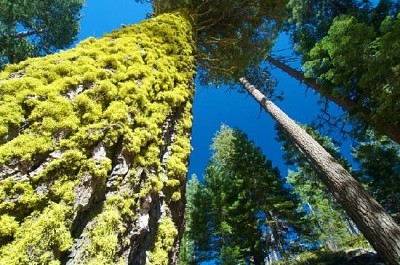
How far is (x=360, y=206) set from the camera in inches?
226

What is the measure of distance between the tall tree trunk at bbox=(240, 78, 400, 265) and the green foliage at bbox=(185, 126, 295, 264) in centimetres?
719

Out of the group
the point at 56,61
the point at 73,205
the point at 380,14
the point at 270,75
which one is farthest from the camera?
the point at 270,75

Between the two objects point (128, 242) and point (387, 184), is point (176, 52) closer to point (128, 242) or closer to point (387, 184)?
point (128, 242)

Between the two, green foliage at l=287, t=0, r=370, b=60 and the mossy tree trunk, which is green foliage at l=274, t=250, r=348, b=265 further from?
the mossy tree trunk

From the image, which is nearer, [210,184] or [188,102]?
[188,102]

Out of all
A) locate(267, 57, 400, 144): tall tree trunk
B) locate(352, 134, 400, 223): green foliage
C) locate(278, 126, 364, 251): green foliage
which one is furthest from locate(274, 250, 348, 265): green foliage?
locate(267, 57, 400, 144): tall tree trunk

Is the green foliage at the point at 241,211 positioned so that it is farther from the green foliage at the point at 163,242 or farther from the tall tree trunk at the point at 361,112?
the green foliage at the point at 163,242

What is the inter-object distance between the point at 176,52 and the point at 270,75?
1129 centimetres

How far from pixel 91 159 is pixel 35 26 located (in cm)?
1083

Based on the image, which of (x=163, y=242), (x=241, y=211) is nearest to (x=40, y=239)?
(x=163, y=242)

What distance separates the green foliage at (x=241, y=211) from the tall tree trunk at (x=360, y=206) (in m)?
7.19

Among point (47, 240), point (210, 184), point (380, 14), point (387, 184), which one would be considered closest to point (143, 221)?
point (47, 240)

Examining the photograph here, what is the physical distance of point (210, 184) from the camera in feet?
61.2

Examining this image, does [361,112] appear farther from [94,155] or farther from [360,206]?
[94,155]
